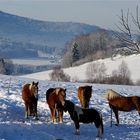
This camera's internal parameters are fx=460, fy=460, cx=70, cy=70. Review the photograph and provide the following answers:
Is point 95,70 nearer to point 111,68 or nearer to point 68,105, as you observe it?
point 111,68

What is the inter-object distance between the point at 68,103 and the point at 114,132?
8.03 feet

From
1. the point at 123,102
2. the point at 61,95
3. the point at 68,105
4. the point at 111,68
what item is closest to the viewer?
the point at 68,105

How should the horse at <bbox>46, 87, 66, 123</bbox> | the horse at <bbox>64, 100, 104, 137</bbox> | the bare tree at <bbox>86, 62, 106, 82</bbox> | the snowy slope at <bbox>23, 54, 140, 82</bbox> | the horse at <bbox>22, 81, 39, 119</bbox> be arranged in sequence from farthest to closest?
the bare tree at <bbox>86, 62, 106, 82</bbox>, the snowy slope at <bbox>23, 54, 140, 82</bbox>, the horse at <bbox>22, 81, 39, 119</bbox>, the horse at <bbox>46, 87, 66, 123</bbox>, the horse at <bbox>64, 100, 104, 137</bbox>

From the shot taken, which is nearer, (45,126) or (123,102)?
(45,126)

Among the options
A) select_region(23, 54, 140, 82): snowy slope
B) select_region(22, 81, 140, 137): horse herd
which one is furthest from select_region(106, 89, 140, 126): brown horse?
select_region(23, 54, 140, 82): snowy slope

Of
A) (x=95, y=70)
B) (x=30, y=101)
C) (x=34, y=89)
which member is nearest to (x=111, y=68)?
(x=95, y=70)

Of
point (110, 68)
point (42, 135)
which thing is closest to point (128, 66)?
point (110, 68)

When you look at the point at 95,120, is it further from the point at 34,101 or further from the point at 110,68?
the point at 110,68

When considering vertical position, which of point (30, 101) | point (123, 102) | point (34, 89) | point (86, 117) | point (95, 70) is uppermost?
point (95, 70)

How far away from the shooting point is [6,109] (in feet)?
74.7

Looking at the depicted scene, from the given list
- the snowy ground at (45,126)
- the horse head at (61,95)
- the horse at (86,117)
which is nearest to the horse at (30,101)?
the snowy ground at (45,126)

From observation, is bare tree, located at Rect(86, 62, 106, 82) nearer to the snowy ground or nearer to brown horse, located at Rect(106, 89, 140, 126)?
the snowy ground

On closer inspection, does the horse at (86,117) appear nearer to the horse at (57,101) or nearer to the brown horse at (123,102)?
the horse at (57,101)

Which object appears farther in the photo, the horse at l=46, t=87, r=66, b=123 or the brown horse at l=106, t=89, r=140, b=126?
the brown horse at l=106, t=89, r=140, b=126
